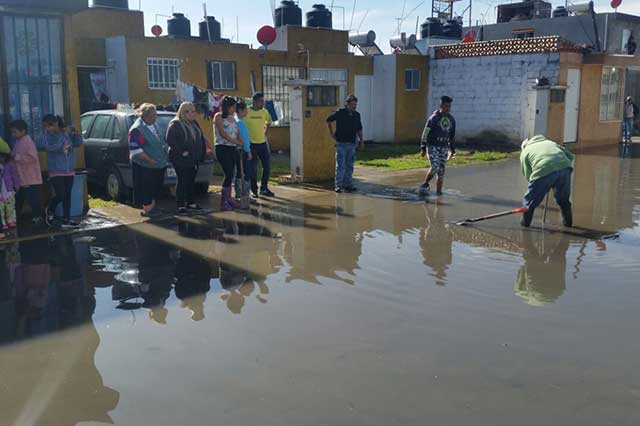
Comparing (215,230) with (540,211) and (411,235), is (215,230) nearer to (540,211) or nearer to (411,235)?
(411,235)

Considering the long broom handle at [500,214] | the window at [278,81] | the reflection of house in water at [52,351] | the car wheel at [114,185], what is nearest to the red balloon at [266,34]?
the window at [278,81]

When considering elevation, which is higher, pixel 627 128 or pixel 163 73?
pixel 163 73

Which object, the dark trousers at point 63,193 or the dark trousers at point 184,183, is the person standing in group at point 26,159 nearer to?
the dark trousers at point 63,193

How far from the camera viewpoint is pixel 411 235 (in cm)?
793

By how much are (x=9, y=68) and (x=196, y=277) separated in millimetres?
4403

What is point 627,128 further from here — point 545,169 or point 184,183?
point 184,183

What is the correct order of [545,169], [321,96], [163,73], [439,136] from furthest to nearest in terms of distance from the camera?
[163,73] < [321,96] < [439,136] < [545,169]

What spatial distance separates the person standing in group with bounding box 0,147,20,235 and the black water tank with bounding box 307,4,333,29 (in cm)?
1565

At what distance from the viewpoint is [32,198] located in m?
8.17

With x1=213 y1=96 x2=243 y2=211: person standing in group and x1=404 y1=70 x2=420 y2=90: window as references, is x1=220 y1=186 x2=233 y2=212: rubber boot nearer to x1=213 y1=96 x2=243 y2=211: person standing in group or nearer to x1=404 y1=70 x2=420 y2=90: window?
x1=213 y1=96 x2=243 y2=211: person standing in group

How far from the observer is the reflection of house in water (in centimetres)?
361

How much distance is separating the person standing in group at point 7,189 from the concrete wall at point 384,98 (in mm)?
14802

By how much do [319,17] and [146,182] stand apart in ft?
47.9

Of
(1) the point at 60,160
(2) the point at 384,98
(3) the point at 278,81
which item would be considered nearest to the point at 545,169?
(1) the point at 60,160
